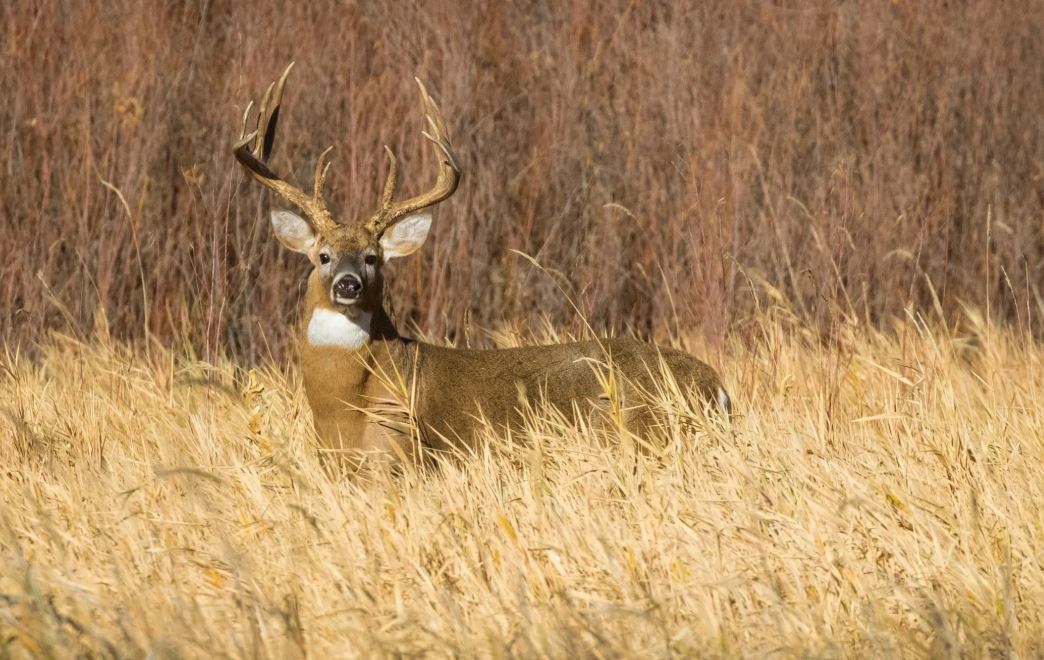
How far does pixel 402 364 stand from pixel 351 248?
39cm

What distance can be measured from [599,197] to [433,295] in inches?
41.2

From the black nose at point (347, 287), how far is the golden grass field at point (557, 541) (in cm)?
37

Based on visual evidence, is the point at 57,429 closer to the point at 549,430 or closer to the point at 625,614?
the point at 549,430

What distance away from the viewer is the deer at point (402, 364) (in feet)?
15.4

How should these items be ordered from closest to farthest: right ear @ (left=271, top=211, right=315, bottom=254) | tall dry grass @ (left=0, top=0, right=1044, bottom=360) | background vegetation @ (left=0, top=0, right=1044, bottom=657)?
background vegetation @ (left=0, top=0, right=1044, bottom=657) < right ear @ (left=271, top=211, right=315, bottom=254) < tall dry grass @ (left=0, top=0, right=1044, bottom=360)

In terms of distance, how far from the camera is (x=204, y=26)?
718cm

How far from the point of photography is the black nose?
15.3ft

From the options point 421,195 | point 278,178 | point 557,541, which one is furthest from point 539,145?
point 557,541

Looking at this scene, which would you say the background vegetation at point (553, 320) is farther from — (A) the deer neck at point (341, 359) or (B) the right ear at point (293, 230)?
(B) the right ear at point (293, 230)

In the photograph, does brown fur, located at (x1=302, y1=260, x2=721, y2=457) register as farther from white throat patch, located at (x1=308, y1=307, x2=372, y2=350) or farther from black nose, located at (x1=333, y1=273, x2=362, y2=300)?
black nose, located at (x1=333, y1=273, x2=362, y2=300)

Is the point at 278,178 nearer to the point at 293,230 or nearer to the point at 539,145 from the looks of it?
the point at 293,230

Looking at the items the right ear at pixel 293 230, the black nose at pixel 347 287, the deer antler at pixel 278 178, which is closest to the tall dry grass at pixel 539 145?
the deer antler at pixel 278 178

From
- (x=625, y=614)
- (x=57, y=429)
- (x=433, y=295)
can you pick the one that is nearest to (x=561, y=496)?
(x=625, y=614)

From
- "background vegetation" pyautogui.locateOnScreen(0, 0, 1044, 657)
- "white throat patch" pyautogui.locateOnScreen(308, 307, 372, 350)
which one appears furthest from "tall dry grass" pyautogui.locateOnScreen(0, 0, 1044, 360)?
"white throat patch" pyautogui.locateOnScreen(308, 307, 372, 350)
